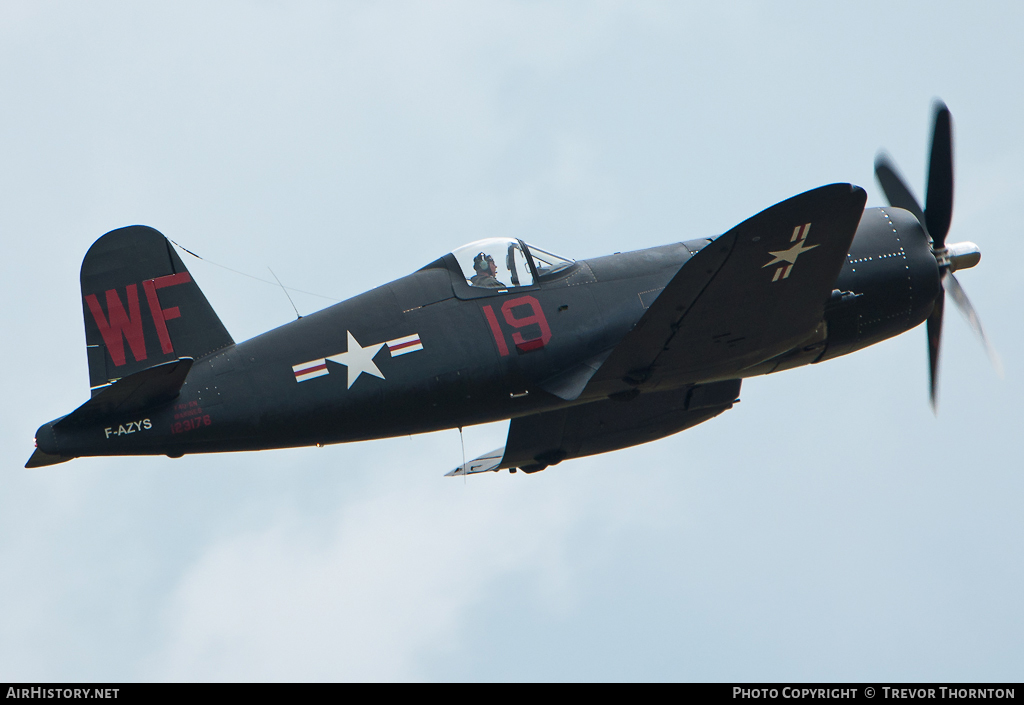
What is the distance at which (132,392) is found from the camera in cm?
944

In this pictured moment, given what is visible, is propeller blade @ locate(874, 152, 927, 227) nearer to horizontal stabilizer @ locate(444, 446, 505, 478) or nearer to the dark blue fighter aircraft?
the dark blue fighter aircraft

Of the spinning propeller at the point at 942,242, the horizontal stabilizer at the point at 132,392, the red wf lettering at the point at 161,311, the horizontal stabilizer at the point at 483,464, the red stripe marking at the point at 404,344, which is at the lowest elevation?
the horizontal stabilizer at the point at 483,464

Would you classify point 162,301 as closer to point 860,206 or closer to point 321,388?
point 321,388

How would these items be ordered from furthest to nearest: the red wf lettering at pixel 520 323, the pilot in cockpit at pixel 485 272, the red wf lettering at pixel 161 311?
the pilot in cockpit at pixel 485 272, the red wf lettering at pixel 520 323, the red wf lettering at pixel 161 311

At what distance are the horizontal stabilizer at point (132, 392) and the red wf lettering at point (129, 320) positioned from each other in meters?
0.49

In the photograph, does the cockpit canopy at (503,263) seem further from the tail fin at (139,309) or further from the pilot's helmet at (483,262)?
the tail fin at (139,309)

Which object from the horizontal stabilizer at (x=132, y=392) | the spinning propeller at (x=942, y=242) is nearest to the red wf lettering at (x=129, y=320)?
the horizontal stabilizer at (x=132, y=392)

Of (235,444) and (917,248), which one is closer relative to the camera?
(235,444)

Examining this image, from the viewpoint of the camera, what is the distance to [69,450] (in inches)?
370

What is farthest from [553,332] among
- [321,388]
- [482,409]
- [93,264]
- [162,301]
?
[93,264]

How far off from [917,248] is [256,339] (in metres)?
7.64

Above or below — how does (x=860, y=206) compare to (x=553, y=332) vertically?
above

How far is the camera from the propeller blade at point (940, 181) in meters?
12.4

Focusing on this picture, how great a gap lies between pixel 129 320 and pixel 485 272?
3659 mm
